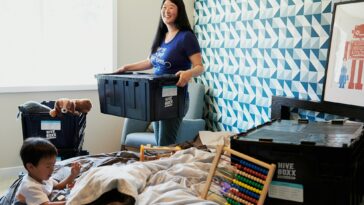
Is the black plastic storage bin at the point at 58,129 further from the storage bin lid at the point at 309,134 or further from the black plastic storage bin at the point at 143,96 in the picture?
the storage bin lid at the point at 309,134

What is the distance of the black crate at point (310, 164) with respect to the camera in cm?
165

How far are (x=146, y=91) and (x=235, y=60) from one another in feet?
4.99

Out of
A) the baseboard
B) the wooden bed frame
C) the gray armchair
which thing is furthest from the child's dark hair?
the baseboard

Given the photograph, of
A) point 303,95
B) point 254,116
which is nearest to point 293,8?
point 303,95

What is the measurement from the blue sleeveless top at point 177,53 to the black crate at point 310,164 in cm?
101

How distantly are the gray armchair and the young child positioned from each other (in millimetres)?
1623

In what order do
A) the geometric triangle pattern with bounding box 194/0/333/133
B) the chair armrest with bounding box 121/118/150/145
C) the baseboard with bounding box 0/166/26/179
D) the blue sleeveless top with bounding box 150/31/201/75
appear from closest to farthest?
1. the blue sleeveless top with bounding box 150/31/201/75
2. the geometric triangle pattern with bounding box 194/0/333/133
3. the baseboard with bounding box 0/166/26/179
4. the chair armrest with bounding box 121/118/150/145

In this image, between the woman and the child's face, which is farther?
the woman

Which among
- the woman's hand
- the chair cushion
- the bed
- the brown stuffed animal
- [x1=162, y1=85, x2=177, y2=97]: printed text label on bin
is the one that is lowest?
the chair cushion

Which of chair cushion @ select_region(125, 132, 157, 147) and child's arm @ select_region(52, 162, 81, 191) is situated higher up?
child's arm @ select_region(52, 162, 81, 191)

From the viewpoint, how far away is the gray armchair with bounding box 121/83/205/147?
3740 mm

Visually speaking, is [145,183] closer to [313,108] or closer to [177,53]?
[177,53]

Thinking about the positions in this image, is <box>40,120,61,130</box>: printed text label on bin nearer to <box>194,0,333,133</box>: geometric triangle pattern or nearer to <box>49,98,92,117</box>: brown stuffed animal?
<box>49,98,92,117</box>: brown stuffed animal

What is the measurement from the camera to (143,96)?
8.44ft
